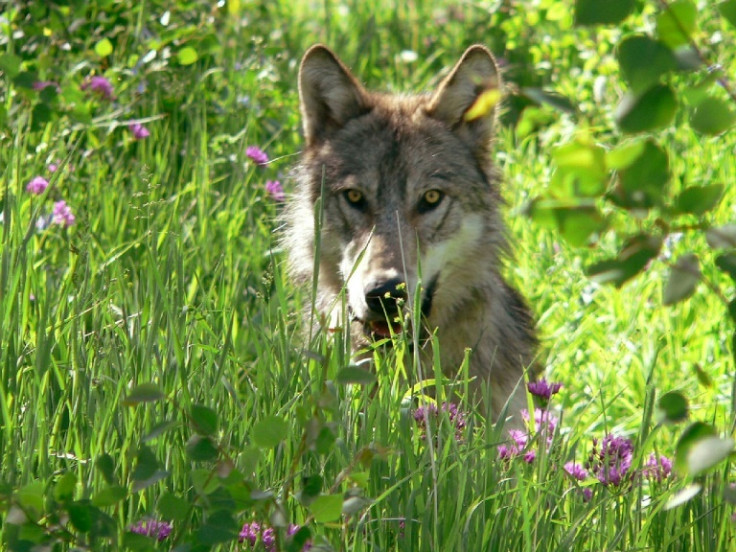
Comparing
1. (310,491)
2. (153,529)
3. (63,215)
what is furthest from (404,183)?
(310,491)

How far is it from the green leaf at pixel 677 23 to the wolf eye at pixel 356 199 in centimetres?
267

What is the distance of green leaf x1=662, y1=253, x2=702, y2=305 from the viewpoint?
4.11 feet

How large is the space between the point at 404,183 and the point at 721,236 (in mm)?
2666

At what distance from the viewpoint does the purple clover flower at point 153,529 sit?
1.84m

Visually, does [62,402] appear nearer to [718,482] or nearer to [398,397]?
[398,397]

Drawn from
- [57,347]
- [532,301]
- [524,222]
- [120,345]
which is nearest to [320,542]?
[120,345]

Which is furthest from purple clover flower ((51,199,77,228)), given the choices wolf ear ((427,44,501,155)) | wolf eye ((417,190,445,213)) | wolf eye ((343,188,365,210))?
wolf ear ((427,44,501,155))

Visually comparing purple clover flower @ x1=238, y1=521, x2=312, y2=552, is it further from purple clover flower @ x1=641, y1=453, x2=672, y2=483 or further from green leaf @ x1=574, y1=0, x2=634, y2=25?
green leaf @ x1=574, y1=0, x2=634, y2=25

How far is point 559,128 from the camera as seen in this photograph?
601 cm

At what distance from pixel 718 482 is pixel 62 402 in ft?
4.88

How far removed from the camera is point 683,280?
4.14 feet

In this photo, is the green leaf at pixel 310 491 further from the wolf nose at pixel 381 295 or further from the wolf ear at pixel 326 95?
the wolf ear at pixel 326 95

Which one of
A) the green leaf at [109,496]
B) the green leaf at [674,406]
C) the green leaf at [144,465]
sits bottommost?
the green leaf at [109,496]

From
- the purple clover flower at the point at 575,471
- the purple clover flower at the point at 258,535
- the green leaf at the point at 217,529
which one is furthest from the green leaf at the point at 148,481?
the purple clover flower at the point at 575,471
